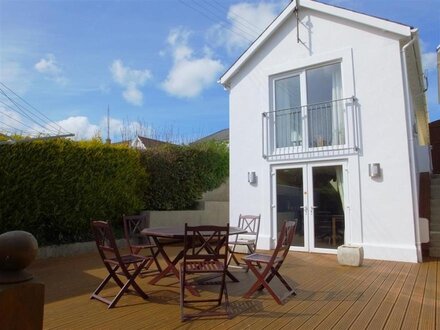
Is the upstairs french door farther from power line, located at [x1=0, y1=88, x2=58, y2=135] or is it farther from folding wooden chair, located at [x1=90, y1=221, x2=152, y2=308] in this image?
power line, located at [x1=0, y1=88, x2=58, y2=135]

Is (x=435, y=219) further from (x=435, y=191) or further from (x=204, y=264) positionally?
(x=204, y=264)

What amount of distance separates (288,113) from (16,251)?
8.05 meters

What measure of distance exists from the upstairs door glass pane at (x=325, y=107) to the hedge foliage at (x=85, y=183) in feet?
13.4

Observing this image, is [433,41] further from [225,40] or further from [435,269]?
[435,269]

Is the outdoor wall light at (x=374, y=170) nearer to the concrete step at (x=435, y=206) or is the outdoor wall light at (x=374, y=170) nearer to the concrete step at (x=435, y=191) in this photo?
the concrete step at (x=435, y=206)

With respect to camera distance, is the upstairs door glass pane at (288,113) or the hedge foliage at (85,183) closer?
the hedge foliage at (85,183)

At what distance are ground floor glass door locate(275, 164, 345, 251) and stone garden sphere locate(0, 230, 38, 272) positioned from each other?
682cm

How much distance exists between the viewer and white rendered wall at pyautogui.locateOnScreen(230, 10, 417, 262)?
693 cm

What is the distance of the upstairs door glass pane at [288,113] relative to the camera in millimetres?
8492

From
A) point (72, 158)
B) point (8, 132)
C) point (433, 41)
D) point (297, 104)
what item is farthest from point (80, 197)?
point (433, 41)

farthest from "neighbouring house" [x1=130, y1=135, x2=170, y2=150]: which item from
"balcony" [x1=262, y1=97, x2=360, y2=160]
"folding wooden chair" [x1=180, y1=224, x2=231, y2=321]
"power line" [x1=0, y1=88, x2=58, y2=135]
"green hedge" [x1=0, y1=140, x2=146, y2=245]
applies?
"folding wooden chair" [x1=180, y1=224, x2=231, y2=321]

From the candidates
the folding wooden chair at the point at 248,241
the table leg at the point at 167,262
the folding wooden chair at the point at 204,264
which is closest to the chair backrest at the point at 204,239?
the folding wooden chair at the point at 204,264

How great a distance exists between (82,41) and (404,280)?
30.4ft

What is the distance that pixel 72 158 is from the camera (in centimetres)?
778
